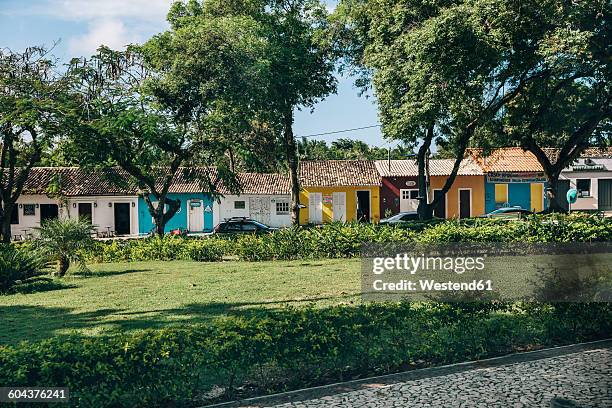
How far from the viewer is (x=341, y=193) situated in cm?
3812

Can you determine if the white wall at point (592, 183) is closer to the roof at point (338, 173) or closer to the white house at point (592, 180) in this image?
the white house at point (592, 180)

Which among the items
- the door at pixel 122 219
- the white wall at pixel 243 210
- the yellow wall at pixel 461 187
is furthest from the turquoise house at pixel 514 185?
the door at pixel 122 219

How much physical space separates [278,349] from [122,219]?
3100 centimetres

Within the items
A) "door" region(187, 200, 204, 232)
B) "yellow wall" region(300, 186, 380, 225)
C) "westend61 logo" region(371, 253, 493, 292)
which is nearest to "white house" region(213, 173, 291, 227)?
"door" region(187, 200, 204, 232)

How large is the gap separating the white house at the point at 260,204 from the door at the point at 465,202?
10.6 metres

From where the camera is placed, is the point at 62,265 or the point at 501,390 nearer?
the point at 501,390

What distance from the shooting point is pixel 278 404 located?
20.2 ft

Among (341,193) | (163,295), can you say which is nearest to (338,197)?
(341,193)

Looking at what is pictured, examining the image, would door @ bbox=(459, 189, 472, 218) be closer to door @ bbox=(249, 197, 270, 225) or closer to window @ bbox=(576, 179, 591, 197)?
window @ bbox=(576, 179, 591, 197)

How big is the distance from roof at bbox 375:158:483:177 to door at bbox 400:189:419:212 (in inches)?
39.3

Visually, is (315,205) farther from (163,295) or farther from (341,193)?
(163,295)

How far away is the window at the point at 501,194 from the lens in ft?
127

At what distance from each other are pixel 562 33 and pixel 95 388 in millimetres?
14986

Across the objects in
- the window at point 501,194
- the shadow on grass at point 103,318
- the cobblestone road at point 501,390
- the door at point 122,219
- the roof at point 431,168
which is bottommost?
the cobblestone road at point 501,390
